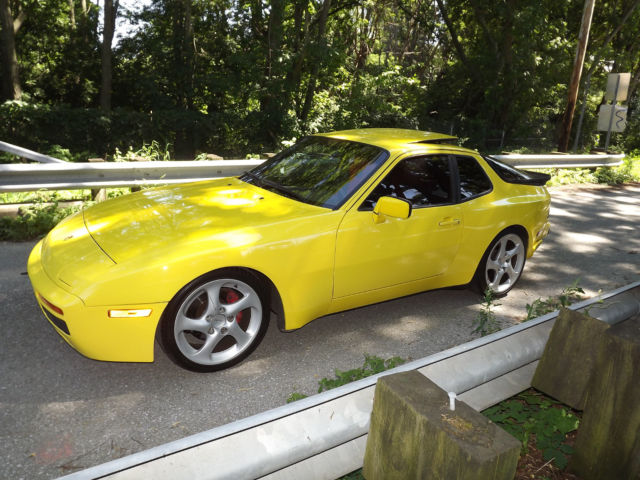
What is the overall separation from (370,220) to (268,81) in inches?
518

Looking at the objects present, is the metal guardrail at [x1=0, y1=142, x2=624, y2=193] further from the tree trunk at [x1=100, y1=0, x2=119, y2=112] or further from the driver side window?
the tree trunk at [x1=100, y1=0, x2=119, y2=112]

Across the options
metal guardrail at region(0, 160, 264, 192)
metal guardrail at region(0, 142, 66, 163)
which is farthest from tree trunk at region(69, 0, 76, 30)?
metal guardrail at region(0, 160, 264, 192)

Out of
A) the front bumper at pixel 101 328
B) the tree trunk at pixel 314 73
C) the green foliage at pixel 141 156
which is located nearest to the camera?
the front bumper at pixel 101 328

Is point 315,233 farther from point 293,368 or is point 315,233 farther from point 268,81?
point 268,81

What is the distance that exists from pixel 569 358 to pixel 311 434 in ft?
5.50

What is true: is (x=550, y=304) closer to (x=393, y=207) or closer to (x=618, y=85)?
(x=393, y=207)

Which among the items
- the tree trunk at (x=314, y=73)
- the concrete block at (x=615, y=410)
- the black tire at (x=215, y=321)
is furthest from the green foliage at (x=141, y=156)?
the concrete block at (x=615, y=410)

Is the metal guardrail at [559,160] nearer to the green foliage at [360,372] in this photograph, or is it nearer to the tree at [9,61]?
the green foliage at [360,372]

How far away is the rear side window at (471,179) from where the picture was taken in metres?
4.73

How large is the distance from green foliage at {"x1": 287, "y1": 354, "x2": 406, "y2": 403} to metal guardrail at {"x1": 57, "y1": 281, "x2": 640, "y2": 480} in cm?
96

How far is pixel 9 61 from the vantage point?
54.6 ft

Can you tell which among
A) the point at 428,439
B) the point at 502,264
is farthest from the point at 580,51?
the point at 428,439

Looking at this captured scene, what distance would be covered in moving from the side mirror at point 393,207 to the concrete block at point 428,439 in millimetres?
1960

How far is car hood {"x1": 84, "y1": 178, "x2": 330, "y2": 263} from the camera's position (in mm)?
3385
